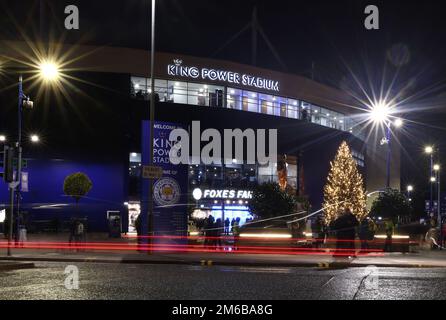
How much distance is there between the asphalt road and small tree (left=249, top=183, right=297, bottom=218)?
61.0 feet

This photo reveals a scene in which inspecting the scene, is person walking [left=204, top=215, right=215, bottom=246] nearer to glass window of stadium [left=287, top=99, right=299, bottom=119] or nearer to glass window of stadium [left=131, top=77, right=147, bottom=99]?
glass window of stadium [left=131, top=77, right=147, bottom=99]

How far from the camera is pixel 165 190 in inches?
961

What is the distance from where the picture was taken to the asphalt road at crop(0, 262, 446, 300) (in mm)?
11117

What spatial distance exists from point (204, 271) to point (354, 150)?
175 ft

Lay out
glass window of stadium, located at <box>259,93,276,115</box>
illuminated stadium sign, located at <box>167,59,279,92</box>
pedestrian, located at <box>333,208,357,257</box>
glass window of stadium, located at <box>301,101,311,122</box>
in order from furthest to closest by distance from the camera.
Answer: glass window of stadium, located at <box>301,101,311,122</box> < glass window of stadium, located at <box>259,93,276,115</box> < illuminated stadium sign, located at <box>167,59,279,92</box> < pedestrian, located at <box>333,208,357,257</box>

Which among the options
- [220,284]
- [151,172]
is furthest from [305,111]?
[220,284]

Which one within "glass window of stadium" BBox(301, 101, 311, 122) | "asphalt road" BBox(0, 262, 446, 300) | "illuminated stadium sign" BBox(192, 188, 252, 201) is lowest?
"asphalt road" BBox(0, 262, 446, 300)

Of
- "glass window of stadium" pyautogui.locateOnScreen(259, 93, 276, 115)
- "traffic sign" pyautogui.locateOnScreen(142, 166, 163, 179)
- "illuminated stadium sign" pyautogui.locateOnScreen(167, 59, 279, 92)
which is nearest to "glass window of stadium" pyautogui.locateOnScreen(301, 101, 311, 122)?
"glass window of stadium" pyautogui.locateOnScreen(259, 93, 276, 115)

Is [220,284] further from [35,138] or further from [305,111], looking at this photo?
[305,111]

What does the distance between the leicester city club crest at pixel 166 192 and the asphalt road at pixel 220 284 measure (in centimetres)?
699

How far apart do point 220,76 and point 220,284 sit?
38458 mm

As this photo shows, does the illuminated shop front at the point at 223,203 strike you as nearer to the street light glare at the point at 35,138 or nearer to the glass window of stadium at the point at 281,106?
the glass window of stadium at the point at 281,106

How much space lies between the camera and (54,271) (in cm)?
1603

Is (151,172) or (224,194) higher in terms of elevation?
(151,172)
